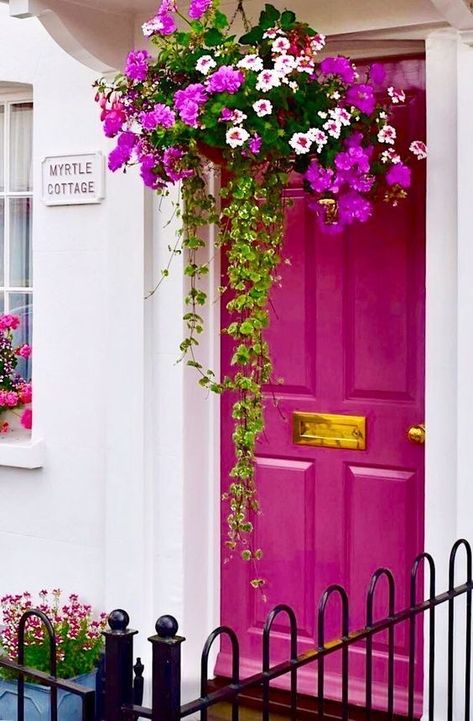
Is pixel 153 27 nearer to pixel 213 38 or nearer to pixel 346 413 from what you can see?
pixel 213 38

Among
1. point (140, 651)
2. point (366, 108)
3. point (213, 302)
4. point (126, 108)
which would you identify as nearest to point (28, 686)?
point (140, 651)

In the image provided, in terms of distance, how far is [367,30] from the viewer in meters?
3.98

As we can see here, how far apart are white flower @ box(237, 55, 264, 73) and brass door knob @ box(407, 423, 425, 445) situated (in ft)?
4.74

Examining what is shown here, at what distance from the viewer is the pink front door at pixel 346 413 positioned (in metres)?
4.21

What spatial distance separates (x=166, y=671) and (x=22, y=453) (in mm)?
2749

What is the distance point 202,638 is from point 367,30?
2405mm

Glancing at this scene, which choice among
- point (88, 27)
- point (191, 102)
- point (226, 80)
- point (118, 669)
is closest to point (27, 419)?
point (88, 27)

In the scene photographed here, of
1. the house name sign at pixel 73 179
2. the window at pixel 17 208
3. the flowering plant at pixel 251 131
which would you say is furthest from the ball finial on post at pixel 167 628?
the window at pixel 17 208

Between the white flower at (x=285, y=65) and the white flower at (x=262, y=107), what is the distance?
0.11 meters

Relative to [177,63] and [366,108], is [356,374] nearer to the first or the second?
[366,108]

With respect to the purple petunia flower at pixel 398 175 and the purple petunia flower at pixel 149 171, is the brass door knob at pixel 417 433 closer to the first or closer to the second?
the purple petunia flower at pixel 398 175

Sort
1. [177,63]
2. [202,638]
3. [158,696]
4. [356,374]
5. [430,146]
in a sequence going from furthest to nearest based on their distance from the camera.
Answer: [202,638], [356,374], [430,146], [177,63], [158,696]

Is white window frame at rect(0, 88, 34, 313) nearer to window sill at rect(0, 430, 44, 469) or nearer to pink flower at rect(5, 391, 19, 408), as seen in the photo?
pink flower at rect(5, 391, 19, 408)

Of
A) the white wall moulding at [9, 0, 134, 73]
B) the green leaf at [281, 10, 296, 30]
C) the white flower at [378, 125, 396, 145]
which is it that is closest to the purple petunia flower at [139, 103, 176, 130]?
the green leaf at [281, 10, 296, 30]
